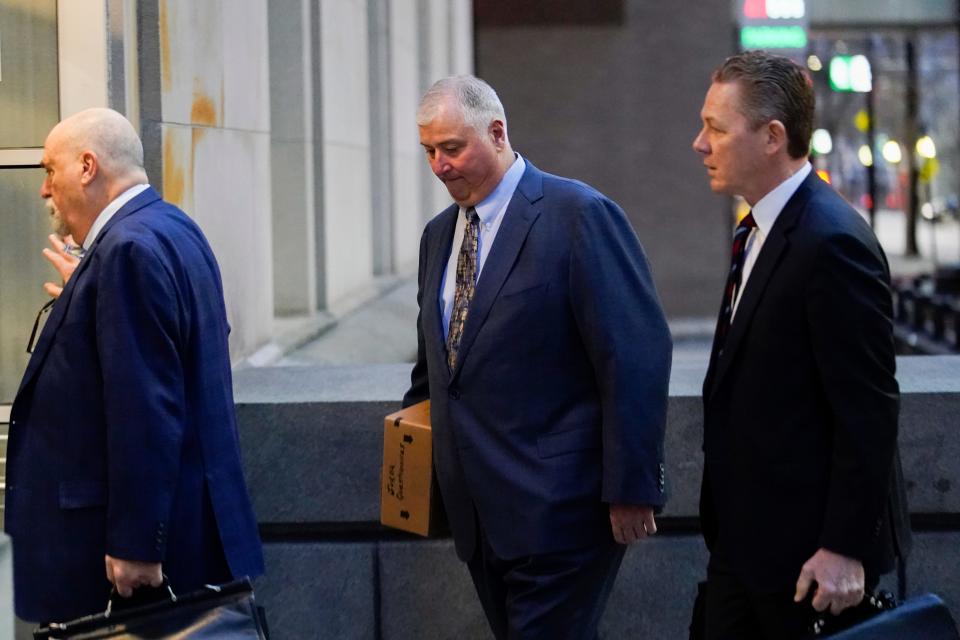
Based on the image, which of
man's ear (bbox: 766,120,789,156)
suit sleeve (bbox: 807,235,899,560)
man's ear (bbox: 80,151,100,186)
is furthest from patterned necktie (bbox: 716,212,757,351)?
man's ear (bbox: 80,151,100,186)

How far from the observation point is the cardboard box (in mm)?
3834

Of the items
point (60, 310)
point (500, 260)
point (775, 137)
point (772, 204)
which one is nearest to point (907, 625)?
point (772, 204)

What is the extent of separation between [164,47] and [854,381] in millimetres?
2902

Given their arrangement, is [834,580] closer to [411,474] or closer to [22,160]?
[411,474]

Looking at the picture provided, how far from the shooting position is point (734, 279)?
3494mm

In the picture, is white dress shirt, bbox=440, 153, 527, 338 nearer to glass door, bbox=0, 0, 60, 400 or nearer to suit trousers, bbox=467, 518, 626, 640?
suit trousers, bbox=467, 518, 626, 640

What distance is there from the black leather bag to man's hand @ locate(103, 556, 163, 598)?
151mm

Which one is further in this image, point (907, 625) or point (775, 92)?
point (775, 92)

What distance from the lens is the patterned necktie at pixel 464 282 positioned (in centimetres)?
371

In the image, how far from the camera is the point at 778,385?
3.24 metres

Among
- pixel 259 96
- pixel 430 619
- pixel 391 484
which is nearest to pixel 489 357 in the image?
pixel 391 484

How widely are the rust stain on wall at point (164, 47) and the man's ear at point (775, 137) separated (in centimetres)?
248

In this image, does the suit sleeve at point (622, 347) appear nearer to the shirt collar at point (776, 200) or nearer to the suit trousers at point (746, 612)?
the suit trousers at point (746, 612)

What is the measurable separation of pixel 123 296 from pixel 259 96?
10.3ft
